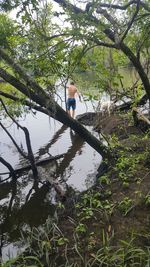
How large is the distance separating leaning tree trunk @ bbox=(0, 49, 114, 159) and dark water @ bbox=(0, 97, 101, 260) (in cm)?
64

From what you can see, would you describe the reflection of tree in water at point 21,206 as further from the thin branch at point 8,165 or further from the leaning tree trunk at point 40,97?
the leaning tree trunk at point 40,97

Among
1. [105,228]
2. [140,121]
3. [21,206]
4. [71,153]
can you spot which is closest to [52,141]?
[71,153]

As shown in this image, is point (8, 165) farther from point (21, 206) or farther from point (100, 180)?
point (100, 180)

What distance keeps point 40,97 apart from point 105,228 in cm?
332

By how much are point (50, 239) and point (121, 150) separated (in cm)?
380

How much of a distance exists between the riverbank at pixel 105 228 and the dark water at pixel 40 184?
76cm

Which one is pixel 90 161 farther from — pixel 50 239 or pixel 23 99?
pixel 50 239

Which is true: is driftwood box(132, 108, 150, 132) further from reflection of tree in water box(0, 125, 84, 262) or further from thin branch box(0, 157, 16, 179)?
thin branch box(0, 157, 16, 179)

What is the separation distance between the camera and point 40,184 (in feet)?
28.8

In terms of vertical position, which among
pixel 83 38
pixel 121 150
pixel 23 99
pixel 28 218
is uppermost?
pixel 23 99

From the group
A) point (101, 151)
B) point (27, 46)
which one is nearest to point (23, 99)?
point (27, 46)

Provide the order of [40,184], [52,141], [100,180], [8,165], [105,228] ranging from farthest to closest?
[52,141], [40,184], [8,165], [100,180], [105,228]

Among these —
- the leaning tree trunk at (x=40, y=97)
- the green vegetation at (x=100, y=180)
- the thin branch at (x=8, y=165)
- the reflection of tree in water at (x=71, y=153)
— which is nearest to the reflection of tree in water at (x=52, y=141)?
the reflection of tree in water at (x=71, y=153)

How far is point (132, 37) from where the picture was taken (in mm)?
7148
